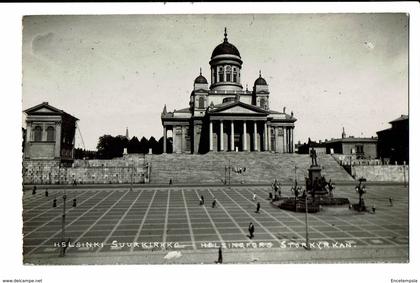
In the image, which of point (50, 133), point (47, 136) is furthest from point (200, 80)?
point (47, 136)

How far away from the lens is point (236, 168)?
173 feet

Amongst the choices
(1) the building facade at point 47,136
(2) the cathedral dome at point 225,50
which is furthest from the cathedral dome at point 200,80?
(1) the building facade at point 47,136

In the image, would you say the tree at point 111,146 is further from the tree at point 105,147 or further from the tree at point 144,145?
the tree at point 144,145

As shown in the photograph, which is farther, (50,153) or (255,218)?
(50,153)

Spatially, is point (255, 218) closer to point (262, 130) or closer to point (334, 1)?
point (334, 1)

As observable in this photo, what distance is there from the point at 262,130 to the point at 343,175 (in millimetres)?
24436

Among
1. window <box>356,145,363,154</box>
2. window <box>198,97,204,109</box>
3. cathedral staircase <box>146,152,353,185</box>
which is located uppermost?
window <box>198,97,204,109</box>

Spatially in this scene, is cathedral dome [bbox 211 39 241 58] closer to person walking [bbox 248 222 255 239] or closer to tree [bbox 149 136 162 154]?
tree [bbox 149 136 162 154]

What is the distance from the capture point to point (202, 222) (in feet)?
72.2

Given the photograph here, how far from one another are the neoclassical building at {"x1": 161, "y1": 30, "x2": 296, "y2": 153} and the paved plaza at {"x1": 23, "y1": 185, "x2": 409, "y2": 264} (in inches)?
1607

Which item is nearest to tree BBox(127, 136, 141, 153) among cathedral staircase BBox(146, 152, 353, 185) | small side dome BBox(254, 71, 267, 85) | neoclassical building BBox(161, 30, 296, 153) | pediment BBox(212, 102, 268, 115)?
neoclassical building BBox(161, 30, 296, 153)

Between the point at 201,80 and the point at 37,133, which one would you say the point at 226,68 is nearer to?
the point at 201,80

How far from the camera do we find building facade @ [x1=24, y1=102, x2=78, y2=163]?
2019 inches
